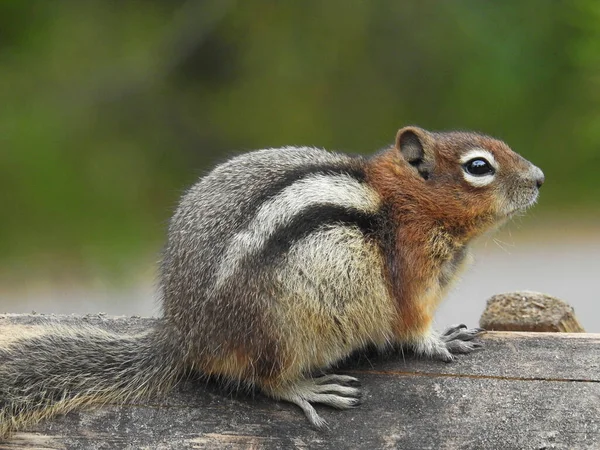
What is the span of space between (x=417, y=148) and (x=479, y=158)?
8.0 inches

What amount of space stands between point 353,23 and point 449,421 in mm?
4513

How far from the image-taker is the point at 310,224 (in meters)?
2.45

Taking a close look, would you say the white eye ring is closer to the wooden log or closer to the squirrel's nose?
the squirrel's nose

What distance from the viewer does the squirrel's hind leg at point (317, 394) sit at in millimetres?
2400

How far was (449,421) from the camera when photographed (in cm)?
232

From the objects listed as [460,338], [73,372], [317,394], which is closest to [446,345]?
[460,338]

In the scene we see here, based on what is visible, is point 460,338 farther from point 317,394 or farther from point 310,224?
point 310,224

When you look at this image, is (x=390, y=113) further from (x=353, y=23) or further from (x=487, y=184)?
(x=487, y=184)

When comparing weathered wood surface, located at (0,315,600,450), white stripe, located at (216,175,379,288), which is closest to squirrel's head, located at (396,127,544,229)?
white stripe, located at (216,175,379,288)

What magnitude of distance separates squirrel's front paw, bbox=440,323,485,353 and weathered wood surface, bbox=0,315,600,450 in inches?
2.2

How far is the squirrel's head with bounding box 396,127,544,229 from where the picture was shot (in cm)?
272

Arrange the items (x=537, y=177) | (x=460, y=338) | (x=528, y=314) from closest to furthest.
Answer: (x=460, y=338) → (x=537, y=177) → (x=528, y=314)

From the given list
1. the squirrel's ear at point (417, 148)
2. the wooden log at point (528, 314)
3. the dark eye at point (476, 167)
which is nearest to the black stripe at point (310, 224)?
the squirrel's ear at point (417, 148)

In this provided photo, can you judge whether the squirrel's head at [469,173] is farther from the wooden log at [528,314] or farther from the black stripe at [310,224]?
the wooden log at [528,314]
